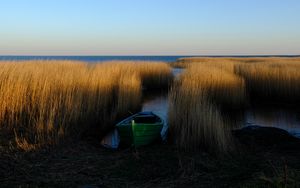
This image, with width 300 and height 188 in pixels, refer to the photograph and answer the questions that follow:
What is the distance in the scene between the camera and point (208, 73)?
49.9 ft

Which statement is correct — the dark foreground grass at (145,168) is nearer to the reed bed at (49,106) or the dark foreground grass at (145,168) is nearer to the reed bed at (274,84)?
the reed bed at (49,106)

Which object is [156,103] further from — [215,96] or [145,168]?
[145,168]

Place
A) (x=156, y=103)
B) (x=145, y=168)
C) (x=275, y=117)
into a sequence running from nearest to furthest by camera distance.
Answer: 1. (x=145, y=168)
2. (x=275, y=117)
3. (x=156, y=103)

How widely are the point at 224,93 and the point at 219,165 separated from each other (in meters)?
8.65

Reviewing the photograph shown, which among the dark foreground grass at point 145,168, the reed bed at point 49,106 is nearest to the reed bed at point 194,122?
the dark foreground grass at point 145,168

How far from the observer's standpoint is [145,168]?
6.28 metres

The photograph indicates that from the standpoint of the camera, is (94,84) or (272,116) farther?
(272,116)

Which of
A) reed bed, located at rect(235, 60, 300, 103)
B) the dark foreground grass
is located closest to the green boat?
the dark foreground grass

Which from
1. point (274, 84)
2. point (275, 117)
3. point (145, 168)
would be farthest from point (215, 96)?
point (145, 168)

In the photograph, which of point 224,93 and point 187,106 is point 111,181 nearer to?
point 187,106

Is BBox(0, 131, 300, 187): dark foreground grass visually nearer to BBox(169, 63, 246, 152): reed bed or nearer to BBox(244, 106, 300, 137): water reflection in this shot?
BBox(169, 63, 246, 152): reed bed

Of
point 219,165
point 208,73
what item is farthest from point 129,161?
point 208,73

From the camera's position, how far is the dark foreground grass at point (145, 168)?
5.41 meters

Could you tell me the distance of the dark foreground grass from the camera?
541 cm
